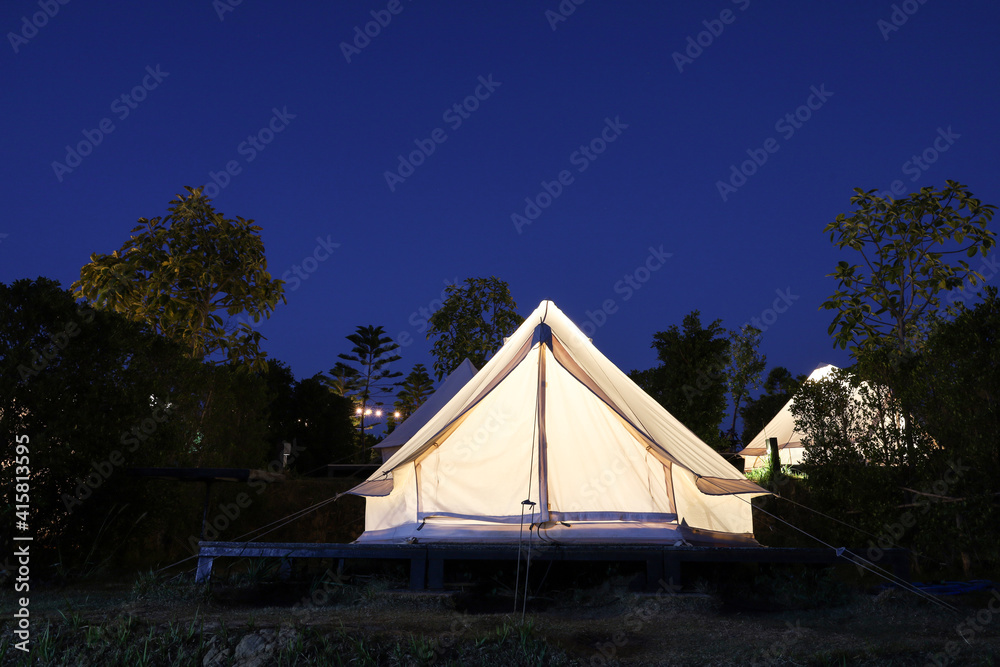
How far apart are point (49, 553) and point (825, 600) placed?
5.74 meters

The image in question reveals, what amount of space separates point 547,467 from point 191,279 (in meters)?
5.59

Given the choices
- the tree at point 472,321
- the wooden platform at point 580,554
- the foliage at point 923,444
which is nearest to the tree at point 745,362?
the tree at point 472,321

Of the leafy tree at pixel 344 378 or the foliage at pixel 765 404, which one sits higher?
the leafy tree at pixel 344 378

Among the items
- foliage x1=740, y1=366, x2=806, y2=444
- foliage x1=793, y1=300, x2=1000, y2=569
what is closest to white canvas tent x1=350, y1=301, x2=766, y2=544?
foliage x1=793, y1=300, x2=1000, y2=569

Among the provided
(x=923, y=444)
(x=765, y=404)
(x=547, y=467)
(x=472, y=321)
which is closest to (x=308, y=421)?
(x=472, y=321)

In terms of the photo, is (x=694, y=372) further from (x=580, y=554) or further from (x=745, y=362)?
(x=745, y=362)

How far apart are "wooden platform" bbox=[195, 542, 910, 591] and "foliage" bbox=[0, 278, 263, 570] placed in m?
1.20

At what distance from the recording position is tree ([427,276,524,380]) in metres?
16.0

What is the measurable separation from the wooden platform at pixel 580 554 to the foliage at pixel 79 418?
1.20m

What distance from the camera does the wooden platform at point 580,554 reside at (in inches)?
202

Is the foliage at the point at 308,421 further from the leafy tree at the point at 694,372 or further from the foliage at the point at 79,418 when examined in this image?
the foliage at the point at 79,418

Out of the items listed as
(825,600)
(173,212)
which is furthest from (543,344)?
(173,212)

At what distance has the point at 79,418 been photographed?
18.0 feet

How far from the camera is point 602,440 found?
6.61 m
